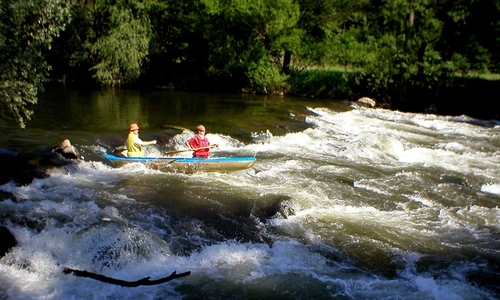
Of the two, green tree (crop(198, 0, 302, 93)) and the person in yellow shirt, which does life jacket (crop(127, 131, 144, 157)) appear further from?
green tree (crop(198, 0, 302, 93))

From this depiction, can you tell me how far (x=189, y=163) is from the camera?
11156 mm

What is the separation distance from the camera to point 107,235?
23.6 ft

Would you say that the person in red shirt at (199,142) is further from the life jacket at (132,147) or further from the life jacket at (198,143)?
the life jacket at (132,147)

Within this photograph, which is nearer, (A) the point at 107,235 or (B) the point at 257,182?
(A) the point at 107,235

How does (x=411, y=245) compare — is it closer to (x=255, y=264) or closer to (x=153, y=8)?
(x=255, y=264)

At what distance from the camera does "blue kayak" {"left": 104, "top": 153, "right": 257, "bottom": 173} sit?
11070 mm

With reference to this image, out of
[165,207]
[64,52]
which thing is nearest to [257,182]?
[165,207]

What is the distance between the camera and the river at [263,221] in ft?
21.5

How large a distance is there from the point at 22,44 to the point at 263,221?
549cm

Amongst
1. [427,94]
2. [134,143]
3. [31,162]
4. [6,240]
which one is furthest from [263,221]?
[427,94]

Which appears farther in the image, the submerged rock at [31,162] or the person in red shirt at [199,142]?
the person in red shirt at [199,142]

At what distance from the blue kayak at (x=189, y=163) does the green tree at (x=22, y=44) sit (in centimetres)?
259

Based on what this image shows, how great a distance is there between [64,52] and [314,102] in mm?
14978

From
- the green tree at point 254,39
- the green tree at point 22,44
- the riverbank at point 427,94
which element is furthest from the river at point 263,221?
the green tree at point 254,39
